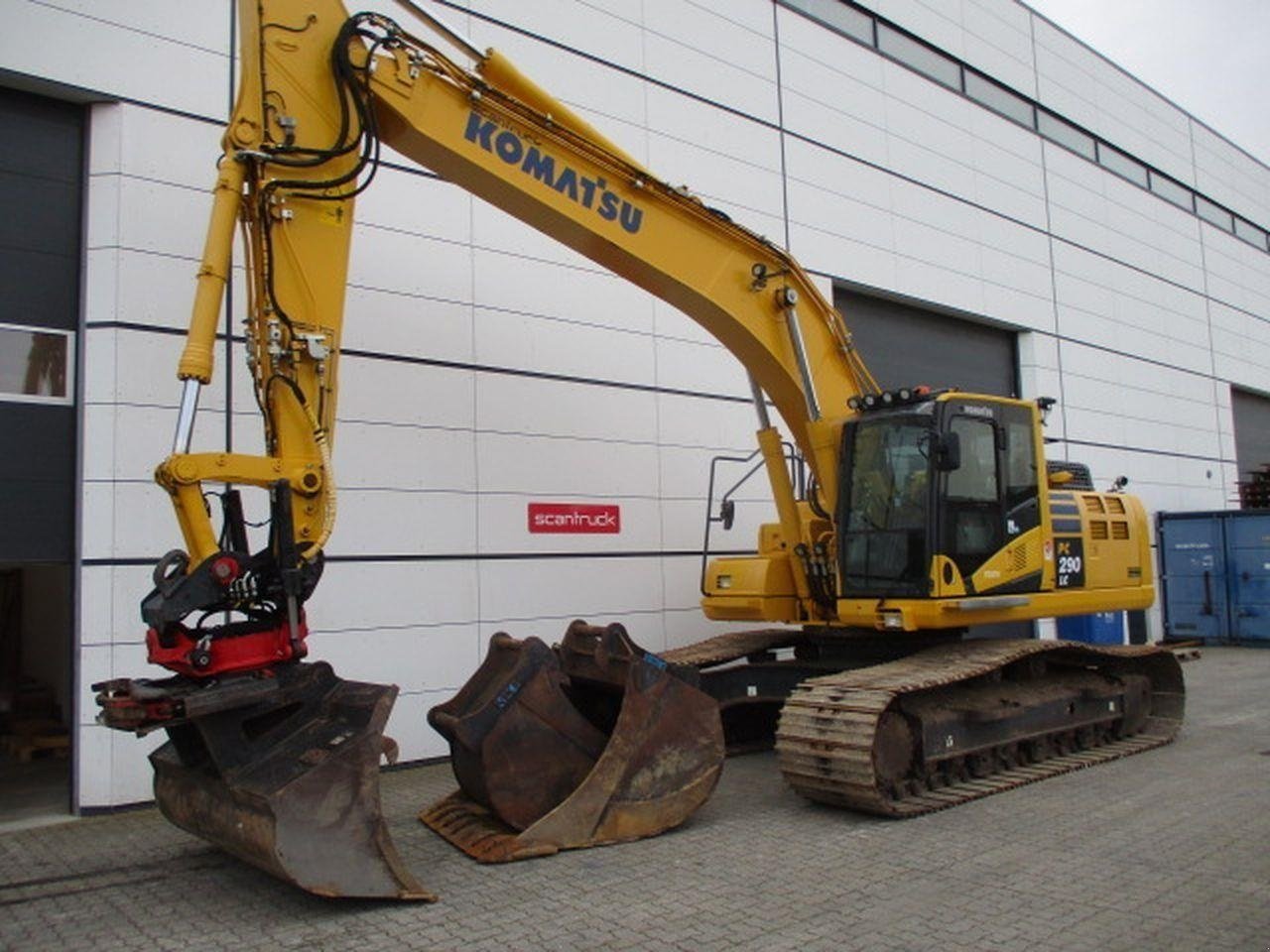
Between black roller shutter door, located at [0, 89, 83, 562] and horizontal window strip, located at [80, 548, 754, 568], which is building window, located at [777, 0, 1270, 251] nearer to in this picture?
horizontal window strip, located at [80, 548, 754, 568]

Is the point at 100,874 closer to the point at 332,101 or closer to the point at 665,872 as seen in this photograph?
the point at 665,872

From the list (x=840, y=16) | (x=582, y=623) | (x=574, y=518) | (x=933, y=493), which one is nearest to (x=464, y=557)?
(x=574, y=518)

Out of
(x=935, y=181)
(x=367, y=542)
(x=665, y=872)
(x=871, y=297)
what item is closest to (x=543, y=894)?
(x=665, y=872)

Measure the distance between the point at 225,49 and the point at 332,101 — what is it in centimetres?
294

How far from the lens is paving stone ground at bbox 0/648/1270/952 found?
4.34 meters

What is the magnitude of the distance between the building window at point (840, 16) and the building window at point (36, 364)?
9.23m

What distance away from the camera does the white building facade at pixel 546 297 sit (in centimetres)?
729

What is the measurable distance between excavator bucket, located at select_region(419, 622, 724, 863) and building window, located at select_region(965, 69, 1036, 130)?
12534 mm

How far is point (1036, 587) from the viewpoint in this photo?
7.78 meters

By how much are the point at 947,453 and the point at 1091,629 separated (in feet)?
28.2

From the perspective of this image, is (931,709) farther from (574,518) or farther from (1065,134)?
(1065,134)

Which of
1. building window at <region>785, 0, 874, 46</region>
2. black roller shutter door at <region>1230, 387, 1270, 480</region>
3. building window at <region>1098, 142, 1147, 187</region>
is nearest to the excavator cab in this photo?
building window at <region>785, 0, 874, 46</region>

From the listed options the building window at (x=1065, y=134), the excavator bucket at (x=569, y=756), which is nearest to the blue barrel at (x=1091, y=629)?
the building window at (x=1065, y=134)

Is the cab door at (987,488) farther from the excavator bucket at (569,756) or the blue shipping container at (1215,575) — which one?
the blue shipping container at (1215,575)
